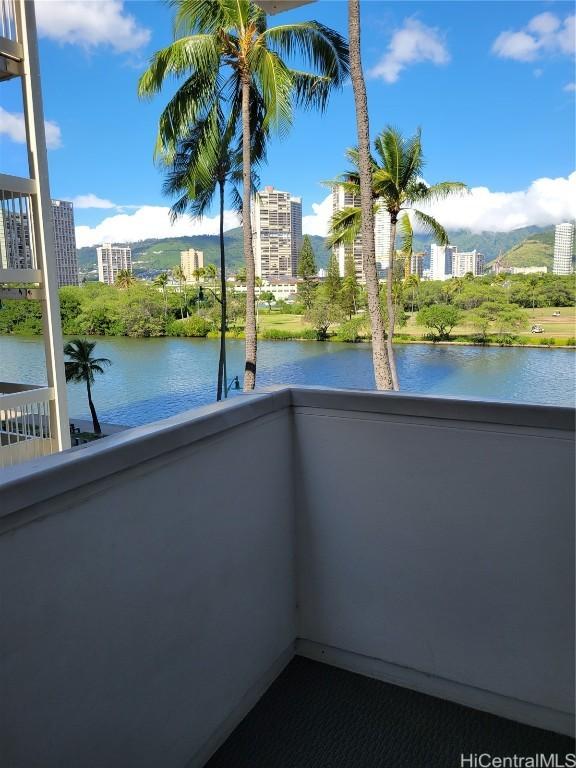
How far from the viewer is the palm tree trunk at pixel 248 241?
11.1 m

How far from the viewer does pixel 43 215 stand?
7695 millimetres

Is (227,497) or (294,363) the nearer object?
(227,497)

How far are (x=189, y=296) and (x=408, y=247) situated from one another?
907 centimetres

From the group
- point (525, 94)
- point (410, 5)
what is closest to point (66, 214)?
point (410, 5)

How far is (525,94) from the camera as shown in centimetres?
2939

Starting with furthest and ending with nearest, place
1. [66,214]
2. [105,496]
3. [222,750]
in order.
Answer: [66,214] < [222,750] < [105,496]

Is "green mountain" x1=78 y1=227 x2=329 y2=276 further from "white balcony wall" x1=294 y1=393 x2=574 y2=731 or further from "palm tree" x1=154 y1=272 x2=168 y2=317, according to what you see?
"white balcony wall" x1=294 y1=393 x2=574 y2=731

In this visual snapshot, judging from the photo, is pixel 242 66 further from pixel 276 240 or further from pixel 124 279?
pixel 124 279

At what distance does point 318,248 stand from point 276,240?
7.09 feet

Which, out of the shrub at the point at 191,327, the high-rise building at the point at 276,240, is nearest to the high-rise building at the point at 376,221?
the high-rise building at the point at 276,240

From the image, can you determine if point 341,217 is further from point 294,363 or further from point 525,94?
point 525,94

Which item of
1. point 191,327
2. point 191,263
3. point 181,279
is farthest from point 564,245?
point 181,279

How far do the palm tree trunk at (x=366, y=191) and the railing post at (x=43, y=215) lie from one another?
474 cm

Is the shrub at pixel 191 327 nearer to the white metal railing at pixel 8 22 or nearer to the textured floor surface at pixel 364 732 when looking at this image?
the white metal railing at pixel 8 22
